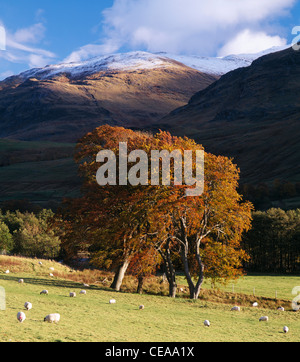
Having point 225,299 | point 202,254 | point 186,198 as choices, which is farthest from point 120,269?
point 225,299

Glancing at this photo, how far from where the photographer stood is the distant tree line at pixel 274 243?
3142 inches

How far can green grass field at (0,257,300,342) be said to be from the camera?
1358cm

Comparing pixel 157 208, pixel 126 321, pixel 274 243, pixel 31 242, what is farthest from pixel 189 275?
pixel 31 242

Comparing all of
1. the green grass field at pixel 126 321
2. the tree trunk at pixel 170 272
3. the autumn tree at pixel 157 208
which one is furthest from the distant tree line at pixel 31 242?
the green grass field at pixel 126 321

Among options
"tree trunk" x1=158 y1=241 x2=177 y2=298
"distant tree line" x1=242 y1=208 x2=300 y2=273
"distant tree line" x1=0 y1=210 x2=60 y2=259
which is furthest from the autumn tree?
"distant tree line" x1=0 y1=210 x2=60 y2=259

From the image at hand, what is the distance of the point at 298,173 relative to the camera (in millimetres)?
171125

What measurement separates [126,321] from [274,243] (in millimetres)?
69533

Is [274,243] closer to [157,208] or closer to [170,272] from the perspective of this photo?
[170,272]

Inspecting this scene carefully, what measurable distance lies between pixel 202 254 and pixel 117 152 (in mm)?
11404

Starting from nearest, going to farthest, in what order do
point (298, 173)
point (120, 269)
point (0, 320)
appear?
1. point (0, 320)
2. point (120, 269)
3. point (298, 173)

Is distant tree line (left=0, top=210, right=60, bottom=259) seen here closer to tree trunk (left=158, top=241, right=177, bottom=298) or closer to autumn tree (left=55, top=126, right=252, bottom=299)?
autumn tree (left=55, top=126, right=252, bottom=299)

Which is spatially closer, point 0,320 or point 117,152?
point 0,320

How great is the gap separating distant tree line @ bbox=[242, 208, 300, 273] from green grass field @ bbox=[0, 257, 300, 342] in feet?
186

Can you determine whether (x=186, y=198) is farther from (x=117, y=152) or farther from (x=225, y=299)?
(x=225, y=299)
